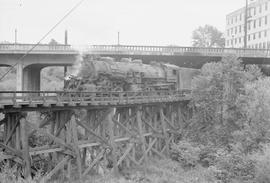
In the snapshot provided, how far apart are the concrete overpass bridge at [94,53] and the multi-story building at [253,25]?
16.6 metres

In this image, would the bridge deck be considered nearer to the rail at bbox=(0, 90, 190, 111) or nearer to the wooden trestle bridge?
the wooden trestle bridge

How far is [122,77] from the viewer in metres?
20.4

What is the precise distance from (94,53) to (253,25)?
125 feet

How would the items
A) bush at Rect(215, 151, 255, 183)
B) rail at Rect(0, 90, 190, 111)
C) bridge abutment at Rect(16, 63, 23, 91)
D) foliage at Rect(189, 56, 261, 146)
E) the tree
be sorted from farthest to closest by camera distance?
the tree
bridge abutment at Rect(16, 63, 23, 91)
foliage at Rect(189, 56, 261, 146)
bush at Rect(215, 151, 255, 183)
rail at Rect(0, 90, 190, 111)

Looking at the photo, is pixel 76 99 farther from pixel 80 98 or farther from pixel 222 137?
pixel 222 137

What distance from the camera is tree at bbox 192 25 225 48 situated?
213ft

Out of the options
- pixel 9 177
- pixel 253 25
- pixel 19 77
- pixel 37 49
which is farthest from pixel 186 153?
pixel 253 25

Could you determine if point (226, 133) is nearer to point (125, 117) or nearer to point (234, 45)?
point (125, 117)

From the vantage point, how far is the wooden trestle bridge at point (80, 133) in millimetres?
12688

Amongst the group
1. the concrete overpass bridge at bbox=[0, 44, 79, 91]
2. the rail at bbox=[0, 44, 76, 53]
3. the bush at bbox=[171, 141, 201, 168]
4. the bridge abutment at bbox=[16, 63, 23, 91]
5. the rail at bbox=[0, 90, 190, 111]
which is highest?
the rail at bbox=[0, 44, 76, 53]

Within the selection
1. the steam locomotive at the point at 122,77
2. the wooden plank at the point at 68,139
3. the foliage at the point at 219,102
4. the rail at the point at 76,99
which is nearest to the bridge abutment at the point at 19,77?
the rail at the point at 76,99

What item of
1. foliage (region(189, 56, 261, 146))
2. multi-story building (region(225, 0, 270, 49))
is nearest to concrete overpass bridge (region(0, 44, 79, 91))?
foliage (region(189, 56, 261, 146))

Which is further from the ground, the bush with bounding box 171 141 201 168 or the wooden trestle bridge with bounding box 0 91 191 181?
the wooden trestle bridge with bounding box 0 91 191 181

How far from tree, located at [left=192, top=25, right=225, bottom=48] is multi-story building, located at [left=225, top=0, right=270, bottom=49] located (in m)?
5.71
